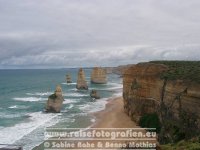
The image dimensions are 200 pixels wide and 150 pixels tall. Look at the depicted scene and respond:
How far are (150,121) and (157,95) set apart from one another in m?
3.16

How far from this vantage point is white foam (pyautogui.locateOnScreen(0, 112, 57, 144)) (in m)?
37.8

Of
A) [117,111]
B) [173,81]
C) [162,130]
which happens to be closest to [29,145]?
[162,130]

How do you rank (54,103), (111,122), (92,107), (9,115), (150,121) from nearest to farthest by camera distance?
1. (150,121)
2. (111,122)
3. (9,115)
4. (54,103)
5. (92,107)

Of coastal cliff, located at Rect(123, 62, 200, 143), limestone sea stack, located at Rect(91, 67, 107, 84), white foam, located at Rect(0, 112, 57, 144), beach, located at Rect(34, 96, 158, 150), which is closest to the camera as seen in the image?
coastal cliff, located at Rect(123, 62, 200, 143)

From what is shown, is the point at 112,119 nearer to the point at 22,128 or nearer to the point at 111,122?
the point at 111,122

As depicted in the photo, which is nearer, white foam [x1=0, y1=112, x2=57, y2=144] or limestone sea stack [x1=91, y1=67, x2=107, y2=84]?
white foam [x1=0, y1=112, x2=57, y2=144]

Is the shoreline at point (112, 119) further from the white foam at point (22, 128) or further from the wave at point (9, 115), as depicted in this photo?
→ the wave at point (9, 115)

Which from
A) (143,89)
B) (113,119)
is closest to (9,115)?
(113,119)

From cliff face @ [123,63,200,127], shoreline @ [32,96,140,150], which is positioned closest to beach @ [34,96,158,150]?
shoreline @ [32,96,140,150]

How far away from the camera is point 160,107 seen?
38.5m

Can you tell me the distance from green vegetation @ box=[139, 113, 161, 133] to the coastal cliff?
526 millimetres

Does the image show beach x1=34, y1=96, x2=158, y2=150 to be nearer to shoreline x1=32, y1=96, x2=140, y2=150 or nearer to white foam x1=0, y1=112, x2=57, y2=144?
shoreline x1=32, y1=96, x2=140, y2=150

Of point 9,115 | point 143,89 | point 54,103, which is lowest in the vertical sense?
point 9,115

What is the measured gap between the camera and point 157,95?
39625 millimetres
